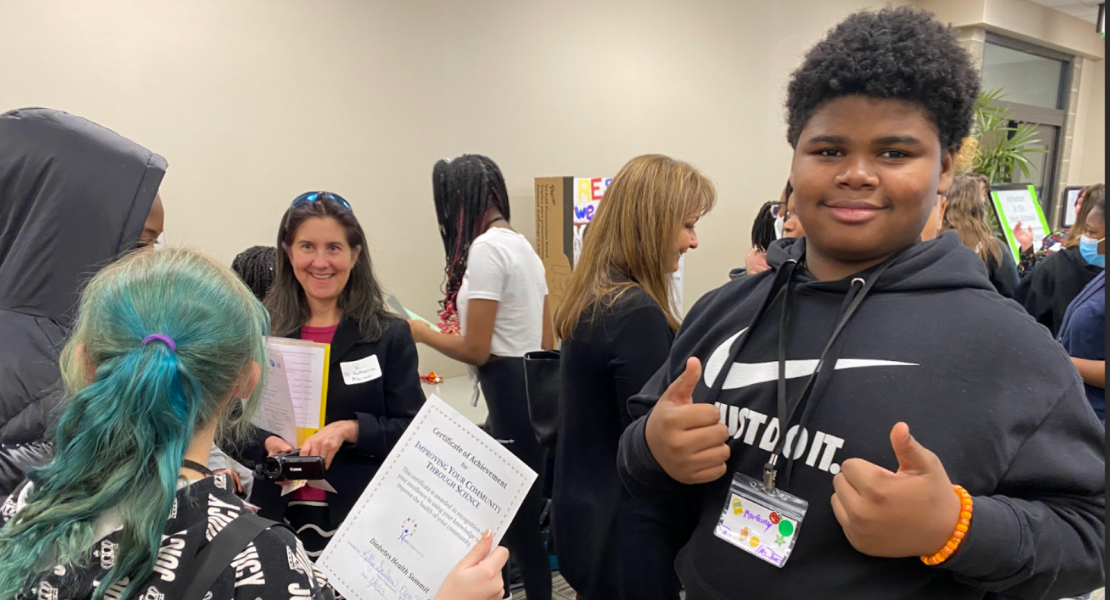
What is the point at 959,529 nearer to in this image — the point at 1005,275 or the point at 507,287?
the point at 507,287

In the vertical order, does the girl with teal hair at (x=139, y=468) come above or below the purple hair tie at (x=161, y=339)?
below

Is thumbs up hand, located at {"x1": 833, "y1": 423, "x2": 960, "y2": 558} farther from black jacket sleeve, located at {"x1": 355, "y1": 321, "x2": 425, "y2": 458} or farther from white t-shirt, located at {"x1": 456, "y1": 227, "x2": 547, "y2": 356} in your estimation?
white t-shirt, located at {"x1": 456, "y1": 227, "x2": 547, "y2": 356}

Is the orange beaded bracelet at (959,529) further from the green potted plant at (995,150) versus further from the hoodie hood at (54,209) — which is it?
the green potted plant at (995,150)

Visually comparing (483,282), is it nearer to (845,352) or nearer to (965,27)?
(845,352)

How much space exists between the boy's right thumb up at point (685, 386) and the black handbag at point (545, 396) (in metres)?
0.94

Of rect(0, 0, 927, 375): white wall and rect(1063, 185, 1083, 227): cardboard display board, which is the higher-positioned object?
rect(0, 0, 927, 375): white wall

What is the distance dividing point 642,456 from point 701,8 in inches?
189

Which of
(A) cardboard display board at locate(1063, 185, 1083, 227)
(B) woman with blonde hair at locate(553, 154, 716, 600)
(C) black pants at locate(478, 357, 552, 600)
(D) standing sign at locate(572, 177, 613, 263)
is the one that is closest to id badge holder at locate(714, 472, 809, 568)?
(B) woman with blonde hair at locate(553, 154, 716, 600)

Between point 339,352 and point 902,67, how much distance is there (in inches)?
55.3

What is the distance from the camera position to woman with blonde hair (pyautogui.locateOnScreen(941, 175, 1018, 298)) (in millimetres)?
3553

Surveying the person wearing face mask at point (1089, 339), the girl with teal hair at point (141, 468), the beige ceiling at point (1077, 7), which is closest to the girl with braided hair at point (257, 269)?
the girl with teal hair at point (141, 468)

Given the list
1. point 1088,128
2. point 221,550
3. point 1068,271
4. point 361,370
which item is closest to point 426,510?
point 221,550

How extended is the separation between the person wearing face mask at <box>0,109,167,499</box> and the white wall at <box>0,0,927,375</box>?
6.05 ft

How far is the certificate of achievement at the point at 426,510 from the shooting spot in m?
1.02
